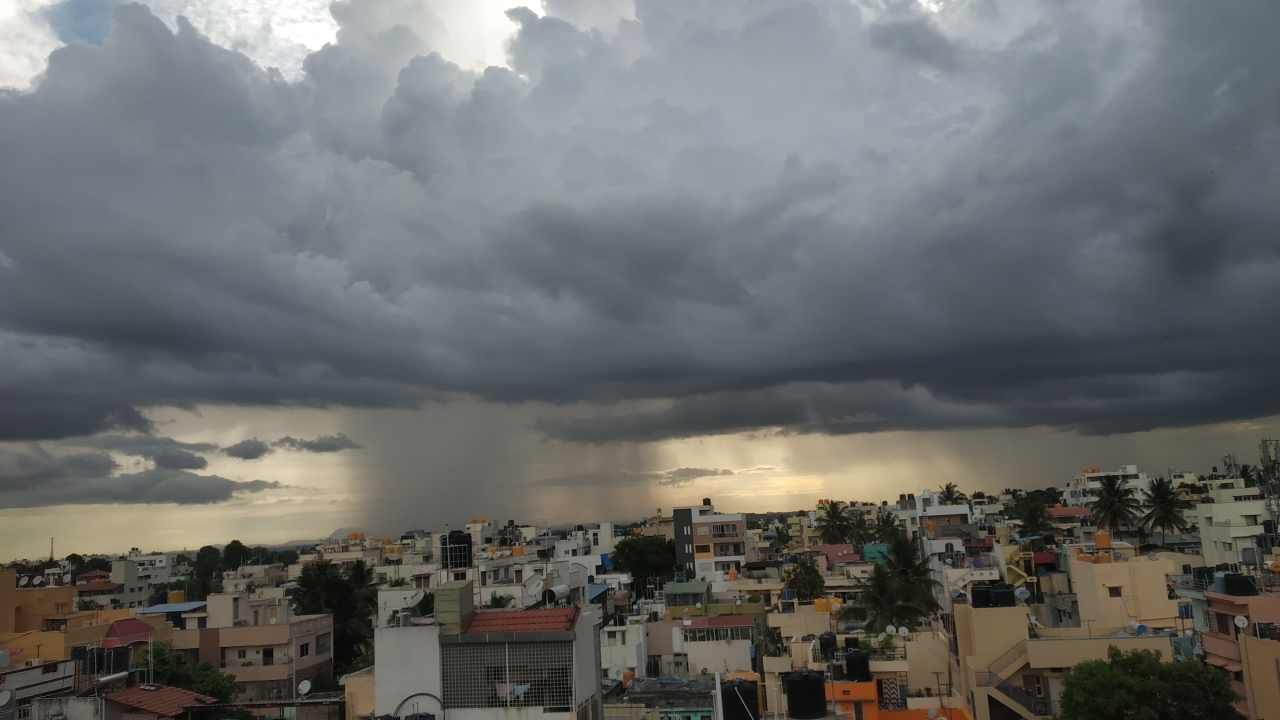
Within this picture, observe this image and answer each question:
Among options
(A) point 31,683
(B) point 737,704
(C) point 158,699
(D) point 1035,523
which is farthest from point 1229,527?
(A) point 31,683

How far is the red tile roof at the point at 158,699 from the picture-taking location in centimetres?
4016

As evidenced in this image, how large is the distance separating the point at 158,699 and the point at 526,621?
18.9 meters

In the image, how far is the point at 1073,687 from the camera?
3672cm

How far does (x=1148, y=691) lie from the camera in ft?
114

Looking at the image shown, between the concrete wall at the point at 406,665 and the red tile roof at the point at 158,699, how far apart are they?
43.2 feet

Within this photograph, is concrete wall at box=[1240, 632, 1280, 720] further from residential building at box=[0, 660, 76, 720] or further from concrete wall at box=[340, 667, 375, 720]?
residential building at box=[0, 660, 76, 720]

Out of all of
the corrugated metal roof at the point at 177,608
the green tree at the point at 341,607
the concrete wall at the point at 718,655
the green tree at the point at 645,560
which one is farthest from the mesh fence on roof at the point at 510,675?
the green tree at the point at 645,560

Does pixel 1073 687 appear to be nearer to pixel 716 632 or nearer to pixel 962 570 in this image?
pixel 716 632

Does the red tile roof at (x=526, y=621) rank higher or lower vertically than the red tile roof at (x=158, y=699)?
higher

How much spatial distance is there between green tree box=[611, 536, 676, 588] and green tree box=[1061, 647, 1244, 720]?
3268 inches

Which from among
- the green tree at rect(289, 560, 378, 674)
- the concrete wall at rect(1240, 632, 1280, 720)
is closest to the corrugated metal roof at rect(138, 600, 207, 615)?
the green tree at rect(289, 560, 378, 674)

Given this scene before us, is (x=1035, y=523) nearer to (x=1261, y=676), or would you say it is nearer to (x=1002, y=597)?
(x=1002, y=597)

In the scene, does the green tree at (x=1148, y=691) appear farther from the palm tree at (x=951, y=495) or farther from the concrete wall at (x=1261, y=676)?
the palm tree at (x=951, y=495)

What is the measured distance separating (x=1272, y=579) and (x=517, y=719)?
4013 cm
